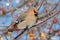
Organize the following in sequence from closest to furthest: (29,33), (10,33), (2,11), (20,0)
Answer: (10,33), (29,33), (2,11), (20,0)

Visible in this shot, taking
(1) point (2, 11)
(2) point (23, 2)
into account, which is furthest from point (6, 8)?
(2) point (23, 2)

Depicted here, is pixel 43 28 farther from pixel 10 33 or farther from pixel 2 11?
pixel 10 33

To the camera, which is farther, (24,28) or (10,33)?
(24,28)

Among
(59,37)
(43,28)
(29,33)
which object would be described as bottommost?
(59,37)

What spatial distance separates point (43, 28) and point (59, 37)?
291 millimetres

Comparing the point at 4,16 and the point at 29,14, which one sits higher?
the point at 29,14

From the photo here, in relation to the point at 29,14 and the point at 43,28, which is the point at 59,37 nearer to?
the point at 43,28

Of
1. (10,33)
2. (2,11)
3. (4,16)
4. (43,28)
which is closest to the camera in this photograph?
(10,33)

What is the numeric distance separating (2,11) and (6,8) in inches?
3.4

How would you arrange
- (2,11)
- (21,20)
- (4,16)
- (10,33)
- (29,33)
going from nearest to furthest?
(10,33) → (29,33) → (21,20) → (2,11) → (4,16)

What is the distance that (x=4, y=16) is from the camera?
3.77m

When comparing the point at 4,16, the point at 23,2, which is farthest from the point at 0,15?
the point at 23,2

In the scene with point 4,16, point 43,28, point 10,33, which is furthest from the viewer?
point 4,16

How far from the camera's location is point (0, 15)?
372 cm
